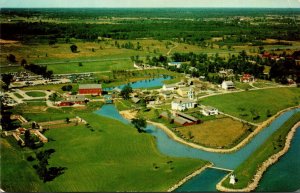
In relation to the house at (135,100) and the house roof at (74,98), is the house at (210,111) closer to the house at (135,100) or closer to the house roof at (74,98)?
the house at (135,100)

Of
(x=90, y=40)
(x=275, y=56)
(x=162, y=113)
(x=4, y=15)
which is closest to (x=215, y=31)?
(x=275, y=56)

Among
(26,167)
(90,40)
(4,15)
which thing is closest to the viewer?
(26,167)

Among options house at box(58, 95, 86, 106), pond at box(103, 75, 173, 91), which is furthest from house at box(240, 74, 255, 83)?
house at box(58, 95, 86, 106)

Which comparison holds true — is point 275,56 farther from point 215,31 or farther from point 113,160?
point 113,160

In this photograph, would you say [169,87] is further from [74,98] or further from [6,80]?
[6,80]

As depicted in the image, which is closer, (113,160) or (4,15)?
(113,160)

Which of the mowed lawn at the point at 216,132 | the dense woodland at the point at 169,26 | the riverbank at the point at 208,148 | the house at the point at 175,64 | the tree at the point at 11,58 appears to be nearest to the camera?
the riverbank at the point at 208,148

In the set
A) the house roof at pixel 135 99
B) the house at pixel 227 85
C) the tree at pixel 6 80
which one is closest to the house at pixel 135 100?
the house roof at pixel 135 99
